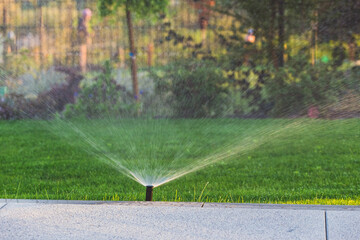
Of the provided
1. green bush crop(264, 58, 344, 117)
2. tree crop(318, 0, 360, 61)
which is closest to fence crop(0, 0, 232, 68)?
green bush crop(264, 58, 344, 117)

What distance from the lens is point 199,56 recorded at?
9859mm

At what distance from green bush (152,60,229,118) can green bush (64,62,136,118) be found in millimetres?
755

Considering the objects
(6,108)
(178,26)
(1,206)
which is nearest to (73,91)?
(6,108)

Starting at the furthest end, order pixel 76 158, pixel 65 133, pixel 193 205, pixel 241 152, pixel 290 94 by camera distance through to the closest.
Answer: pixel 290 94, pixel 65 133, pixel 241 152, pixel 76 158, pixel 193 205

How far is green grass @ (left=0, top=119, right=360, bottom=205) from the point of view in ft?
14.2

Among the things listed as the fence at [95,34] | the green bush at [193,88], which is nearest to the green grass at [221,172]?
the green bush at [193,88]

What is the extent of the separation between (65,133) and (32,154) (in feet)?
6.08

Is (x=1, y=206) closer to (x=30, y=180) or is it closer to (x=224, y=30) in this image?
(x=30, y=180)

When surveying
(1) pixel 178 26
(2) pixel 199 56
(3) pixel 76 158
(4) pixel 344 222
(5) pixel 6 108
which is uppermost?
→ (1) pixel 178 26

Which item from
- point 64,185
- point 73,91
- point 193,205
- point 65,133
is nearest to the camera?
point 193,205

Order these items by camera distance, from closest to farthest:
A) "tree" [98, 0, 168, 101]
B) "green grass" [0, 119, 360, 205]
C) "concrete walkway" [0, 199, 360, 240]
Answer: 1. "concrete walkway" [0, 199, 360, 240]
2. "green grass" [0, 119, 360, 205]
3. "tree" [98, 0, 168, 101]

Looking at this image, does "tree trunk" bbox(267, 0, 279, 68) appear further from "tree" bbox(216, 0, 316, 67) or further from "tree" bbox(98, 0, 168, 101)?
"tree" bbox(98, 0, 168, 101)

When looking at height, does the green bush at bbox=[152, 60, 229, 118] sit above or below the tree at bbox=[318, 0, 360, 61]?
below

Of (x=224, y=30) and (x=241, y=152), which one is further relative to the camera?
(x=224, y=30)
